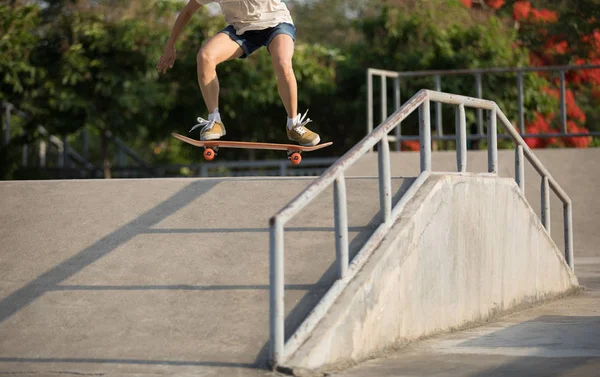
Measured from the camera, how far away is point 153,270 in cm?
649

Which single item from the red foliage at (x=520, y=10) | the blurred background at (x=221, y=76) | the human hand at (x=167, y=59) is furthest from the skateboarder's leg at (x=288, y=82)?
the red foliage at (x=520, y=10)

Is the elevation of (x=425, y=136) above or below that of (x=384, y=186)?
above

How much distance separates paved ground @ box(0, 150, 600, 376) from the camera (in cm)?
571

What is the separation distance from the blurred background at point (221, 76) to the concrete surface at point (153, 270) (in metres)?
13.0

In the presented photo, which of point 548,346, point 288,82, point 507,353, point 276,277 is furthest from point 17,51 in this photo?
point 276,277

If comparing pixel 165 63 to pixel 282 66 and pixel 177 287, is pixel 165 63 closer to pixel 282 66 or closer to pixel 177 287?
pixel 282 66

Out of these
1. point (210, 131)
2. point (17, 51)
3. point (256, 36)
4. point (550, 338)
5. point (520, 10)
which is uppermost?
point (520, 10)

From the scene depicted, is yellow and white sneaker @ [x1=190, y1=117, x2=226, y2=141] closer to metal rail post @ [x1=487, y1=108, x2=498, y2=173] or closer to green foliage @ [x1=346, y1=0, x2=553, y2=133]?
metal rail post @ [x1=487, y1=108, x2=498, y2=173]

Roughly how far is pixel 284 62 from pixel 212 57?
59 cm

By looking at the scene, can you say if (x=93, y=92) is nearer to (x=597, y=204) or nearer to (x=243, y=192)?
(x=597, y=204)

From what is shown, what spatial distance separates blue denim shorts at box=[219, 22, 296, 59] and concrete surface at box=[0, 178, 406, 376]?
127cm

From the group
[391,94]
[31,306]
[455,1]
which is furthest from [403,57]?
[31,306]

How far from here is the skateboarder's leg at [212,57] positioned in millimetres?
7879

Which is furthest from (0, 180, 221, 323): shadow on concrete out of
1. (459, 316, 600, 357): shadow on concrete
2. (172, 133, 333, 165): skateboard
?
(459, 316, 600, 357): shadow on concrete
